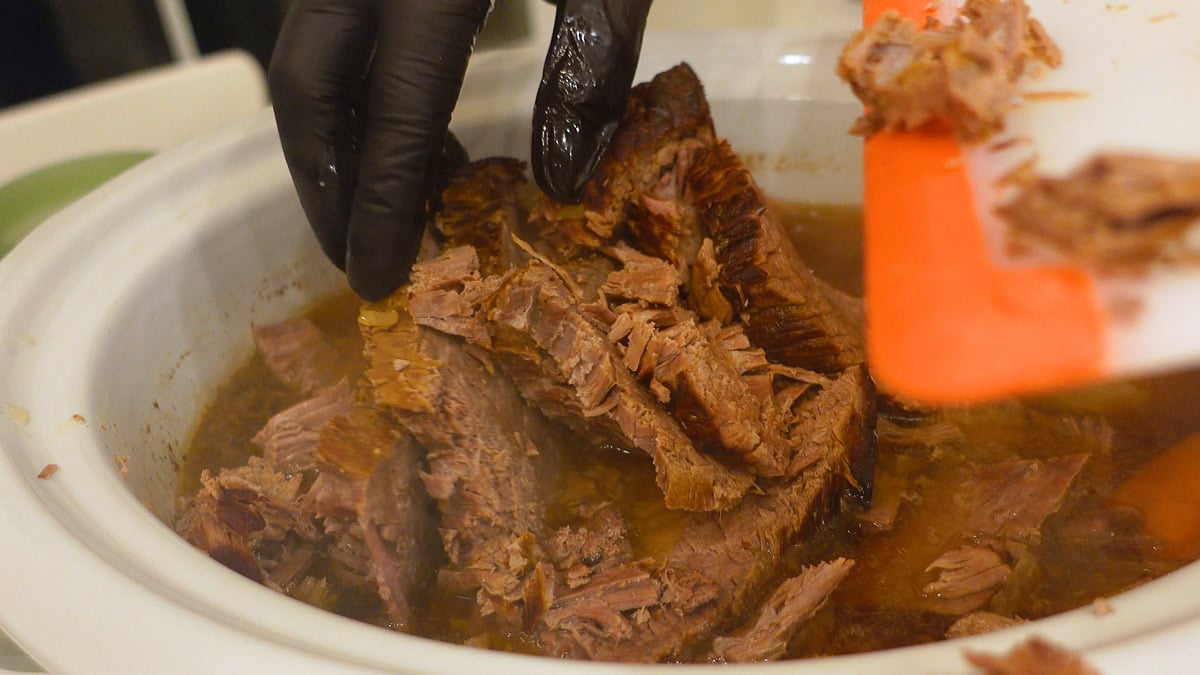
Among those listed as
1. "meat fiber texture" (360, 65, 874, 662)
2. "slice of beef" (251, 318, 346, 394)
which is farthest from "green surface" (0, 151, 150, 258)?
"meat fiber texture" (360, 65, 874, 662)

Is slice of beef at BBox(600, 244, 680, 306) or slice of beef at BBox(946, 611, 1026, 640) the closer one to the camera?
slice of beef at BBox(946, 611, 1026, 640)

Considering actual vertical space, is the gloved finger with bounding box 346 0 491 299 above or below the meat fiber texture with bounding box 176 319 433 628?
above

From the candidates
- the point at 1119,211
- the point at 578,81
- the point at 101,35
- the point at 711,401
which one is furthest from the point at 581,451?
the point at 101,35

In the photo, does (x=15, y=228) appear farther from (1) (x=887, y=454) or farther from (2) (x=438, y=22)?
(1) (x=887, y=454)

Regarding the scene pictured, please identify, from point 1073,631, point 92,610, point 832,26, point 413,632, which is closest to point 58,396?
point 92,610

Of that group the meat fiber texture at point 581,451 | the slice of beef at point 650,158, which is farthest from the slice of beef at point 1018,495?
the slice of beef at point 650,158

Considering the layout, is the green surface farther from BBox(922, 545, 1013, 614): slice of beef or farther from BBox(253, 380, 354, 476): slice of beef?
BBox(922, 545, 1013, 614): slice of beef

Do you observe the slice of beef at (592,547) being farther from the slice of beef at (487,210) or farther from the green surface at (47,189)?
the green surface at (47,189)
